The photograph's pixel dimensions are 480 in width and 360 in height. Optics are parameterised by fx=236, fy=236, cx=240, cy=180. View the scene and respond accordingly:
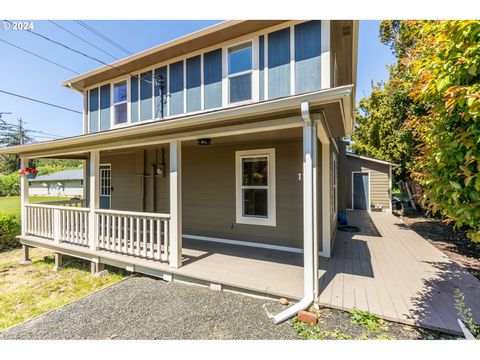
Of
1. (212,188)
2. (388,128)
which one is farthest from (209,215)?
(388,128)

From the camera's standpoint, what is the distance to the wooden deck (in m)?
2.97

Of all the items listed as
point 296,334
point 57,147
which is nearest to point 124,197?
point 57,147

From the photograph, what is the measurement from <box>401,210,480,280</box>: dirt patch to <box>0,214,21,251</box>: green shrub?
12151mm

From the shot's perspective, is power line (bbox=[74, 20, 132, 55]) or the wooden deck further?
power line (bbox=[74, 20, 132, 55])

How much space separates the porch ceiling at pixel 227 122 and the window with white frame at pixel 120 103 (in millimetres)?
2240

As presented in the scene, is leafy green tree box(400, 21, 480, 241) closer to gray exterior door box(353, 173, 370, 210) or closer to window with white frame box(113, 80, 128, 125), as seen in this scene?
window with white frame box(113, 80, 128, 125)

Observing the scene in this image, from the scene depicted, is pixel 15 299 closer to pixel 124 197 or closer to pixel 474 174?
pixel 124 197

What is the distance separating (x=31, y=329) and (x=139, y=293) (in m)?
1.35

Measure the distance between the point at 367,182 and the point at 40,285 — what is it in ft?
44.4

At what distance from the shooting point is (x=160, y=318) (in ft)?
10.4

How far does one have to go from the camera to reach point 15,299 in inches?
164

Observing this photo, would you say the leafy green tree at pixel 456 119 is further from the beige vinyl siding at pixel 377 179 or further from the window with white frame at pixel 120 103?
the beige vinyl siding at pixel 377 179

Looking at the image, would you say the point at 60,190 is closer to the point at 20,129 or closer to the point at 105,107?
the point at 20,129

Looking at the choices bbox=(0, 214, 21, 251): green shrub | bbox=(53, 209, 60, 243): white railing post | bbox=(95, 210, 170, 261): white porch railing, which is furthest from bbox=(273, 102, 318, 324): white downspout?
bbox=(0, 214, 21, 251): green shrub
